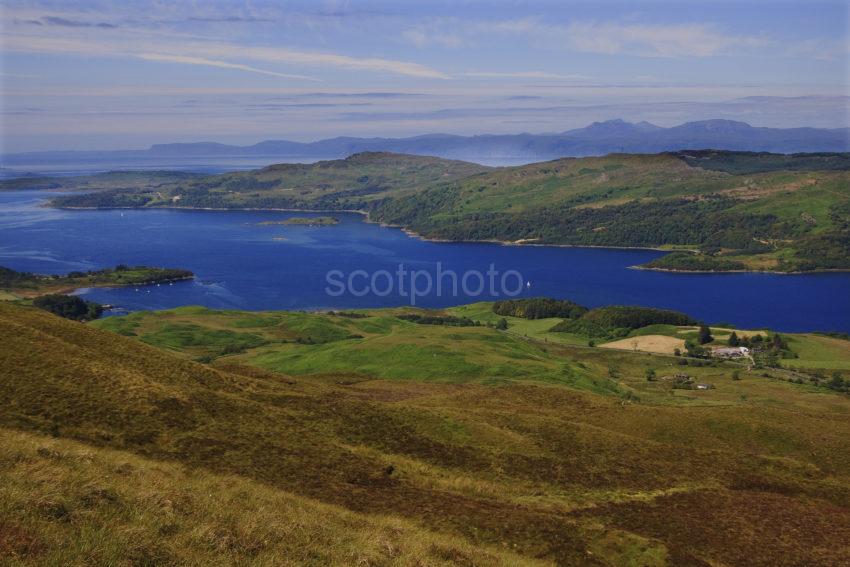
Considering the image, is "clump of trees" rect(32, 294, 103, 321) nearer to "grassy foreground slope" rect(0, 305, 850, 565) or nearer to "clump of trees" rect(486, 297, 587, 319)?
"clump of trees" rect(486, 297, 587, 319)

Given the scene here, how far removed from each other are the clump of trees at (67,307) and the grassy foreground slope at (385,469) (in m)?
118

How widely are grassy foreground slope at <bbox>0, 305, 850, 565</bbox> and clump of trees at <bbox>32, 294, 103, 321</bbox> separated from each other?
117711 millimetres

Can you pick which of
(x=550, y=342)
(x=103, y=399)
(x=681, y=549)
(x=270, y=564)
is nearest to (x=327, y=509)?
(x=270, y=564)

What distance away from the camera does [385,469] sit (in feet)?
93.6

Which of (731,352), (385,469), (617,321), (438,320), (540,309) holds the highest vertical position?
(385,469)

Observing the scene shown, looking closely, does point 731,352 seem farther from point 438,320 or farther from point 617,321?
point 438,320

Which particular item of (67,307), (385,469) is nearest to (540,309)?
(67,307)

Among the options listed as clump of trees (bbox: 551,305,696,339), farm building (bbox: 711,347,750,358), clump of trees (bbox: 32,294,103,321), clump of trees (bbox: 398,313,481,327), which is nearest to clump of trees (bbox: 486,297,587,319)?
clump of trees (bbox: 551,305,696,339)

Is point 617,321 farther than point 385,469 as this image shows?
→ Yes

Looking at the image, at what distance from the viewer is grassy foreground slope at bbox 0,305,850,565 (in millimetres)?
18344

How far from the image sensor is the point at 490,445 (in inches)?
1313

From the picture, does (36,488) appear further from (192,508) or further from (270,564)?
(270,564)

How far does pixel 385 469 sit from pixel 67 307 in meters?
143

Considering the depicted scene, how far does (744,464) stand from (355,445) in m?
18.6
